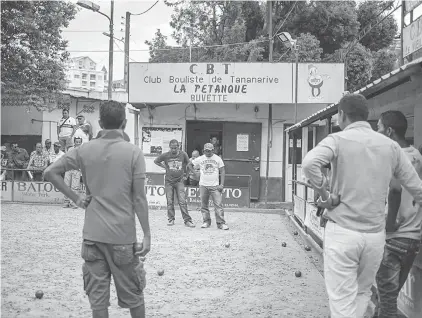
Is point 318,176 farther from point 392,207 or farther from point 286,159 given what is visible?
point 286,159

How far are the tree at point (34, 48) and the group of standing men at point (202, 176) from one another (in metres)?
7.81

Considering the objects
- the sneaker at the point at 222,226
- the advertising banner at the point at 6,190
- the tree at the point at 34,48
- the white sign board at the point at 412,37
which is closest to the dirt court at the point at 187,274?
the sneaker at the point at 222,226

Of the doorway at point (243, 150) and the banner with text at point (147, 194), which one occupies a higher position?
the doorway at point (243, 150)

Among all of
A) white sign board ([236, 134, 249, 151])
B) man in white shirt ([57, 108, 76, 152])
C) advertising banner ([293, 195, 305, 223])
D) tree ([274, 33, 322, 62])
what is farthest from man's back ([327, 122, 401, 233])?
tree ([274, 33, 322, 62])

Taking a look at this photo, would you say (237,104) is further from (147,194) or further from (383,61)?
(383,61)

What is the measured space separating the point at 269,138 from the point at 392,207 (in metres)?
13.6

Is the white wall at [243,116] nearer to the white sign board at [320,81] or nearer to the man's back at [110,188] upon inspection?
the white sign board at [320,81]

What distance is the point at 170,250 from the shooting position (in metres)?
8.87

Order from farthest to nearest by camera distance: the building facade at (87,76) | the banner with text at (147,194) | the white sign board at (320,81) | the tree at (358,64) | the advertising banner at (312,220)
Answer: the building facade at (87,76) < the tree at (358,64) < the white sign board at (320,81) < the banner with text at (147,194) < the advertising banner at (312,220)

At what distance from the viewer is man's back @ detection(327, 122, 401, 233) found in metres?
3.44

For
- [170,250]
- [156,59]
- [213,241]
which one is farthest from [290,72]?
[156,59]

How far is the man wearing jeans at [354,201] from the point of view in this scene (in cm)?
341

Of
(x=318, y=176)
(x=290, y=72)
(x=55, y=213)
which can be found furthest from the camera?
(x=290, y=72)

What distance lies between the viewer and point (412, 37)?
974 cm
